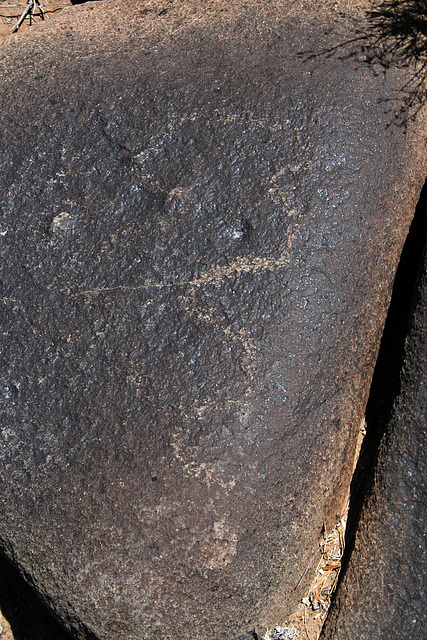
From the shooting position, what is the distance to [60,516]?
1.25 m

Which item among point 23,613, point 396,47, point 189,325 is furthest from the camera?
point 23,613

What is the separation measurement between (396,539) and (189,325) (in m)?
0.70

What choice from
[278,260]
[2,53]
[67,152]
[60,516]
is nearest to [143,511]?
[60,516]

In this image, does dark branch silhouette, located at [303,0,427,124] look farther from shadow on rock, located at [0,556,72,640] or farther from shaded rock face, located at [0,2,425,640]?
shadow on rock, located at [0,556,72,640]

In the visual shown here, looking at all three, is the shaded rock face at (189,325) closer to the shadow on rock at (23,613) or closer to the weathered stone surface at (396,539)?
the weathered stone surface at (396,539)

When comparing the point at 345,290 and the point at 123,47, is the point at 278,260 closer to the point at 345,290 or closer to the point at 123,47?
the point at 345,290

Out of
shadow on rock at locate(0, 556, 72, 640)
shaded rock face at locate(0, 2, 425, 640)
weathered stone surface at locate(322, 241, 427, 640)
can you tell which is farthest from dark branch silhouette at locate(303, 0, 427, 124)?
shadow on rock at locate(0, 556, 72, 640)

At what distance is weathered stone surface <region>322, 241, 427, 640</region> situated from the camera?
1236 mm

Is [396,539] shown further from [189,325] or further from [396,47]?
[396,47]

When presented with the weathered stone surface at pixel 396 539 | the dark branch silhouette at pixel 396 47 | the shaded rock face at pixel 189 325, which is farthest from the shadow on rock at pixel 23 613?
the dark branch silhouette at pixel 396 47

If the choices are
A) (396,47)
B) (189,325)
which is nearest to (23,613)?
(189,325)

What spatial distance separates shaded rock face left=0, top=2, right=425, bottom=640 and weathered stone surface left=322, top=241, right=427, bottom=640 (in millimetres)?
112

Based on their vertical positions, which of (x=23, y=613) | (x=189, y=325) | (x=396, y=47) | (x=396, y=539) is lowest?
(x=23, y=613)

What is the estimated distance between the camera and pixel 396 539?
1272mm
